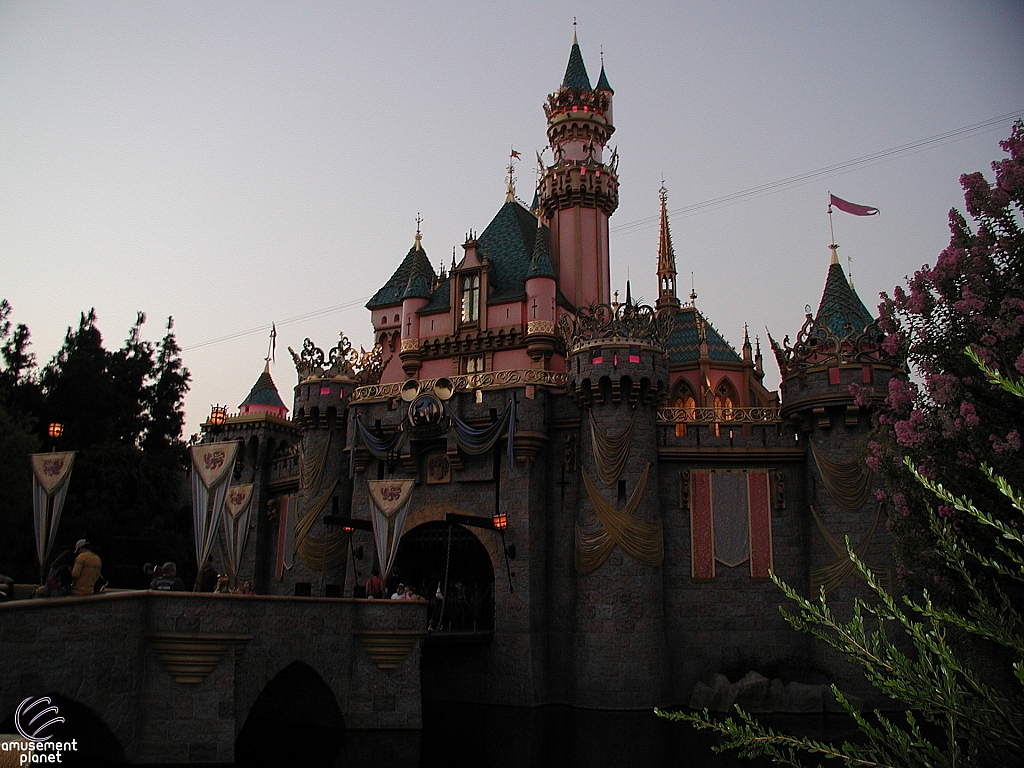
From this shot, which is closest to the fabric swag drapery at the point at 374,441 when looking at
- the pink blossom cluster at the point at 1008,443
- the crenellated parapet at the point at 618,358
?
the crenellated parapet at the point at 618,358

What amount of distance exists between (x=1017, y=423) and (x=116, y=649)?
14441mm

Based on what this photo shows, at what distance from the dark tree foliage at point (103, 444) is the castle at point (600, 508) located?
35.3ft

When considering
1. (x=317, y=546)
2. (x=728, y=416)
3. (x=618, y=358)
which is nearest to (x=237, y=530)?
(x=317, y=546)

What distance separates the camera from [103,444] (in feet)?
133

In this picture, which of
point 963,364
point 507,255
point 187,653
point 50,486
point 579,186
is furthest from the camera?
point 507,255

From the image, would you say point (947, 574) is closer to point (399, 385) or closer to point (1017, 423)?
point (1017, 423)

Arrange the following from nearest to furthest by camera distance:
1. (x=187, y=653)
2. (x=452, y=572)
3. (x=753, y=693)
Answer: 1. (x=187, y=653)
2. (x=753, y=693)
3. (x=452, y=572)

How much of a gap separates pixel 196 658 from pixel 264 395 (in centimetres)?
2228

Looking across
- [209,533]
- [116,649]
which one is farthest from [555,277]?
[116,649]

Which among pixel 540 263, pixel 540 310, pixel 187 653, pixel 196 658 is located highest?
pixel 540 263

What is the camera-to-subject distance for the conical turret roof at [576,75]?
118 feet

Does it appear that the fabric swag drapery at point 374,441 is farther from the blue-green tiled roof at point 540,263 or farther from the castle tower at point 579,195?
the castle tower at point 579,195

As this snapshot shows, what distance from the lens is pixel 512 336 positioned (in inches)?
1227

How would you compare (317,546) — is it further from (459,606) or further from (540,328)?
(540,328)
